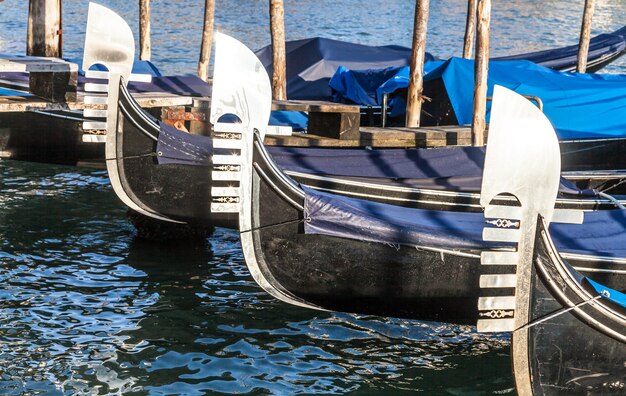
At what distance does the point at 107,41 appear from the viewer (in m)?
8.45

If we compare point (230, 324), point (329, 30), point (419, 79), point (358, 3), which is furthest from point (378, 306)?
point (358, 3)

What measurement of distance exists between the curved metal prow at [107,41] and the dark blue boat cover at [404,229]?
2531mm

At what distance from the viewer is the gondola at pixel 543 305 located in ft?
15.8

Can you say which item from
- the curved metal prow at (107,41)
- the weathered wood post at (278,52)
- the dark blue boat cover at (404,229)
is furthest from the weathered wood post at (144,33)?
the dark blue boat cover at (404,229)

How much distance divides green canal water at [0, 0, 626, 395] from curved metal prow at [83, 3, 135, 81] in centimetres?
157

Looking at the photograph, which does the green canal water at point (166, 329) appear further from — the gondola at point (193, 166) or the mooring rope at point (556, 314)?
the mooring rope at point (556, 314)

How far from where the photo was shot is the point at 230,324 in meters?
7.32

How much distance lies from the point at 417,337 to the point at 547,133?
2.67 m

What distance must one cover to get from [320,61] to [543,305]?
8.73 meters

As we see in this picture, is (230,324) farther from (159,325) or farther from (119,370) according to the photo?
(119,370)

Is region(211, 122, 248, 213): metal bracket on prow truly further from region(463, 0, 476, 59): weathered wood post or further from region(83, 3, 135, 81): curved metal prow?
region(463, 0, 476, 59): weathered wood post

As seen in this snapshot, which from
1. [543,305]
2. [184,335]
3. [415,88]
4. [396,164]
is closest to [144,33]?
[415,88]

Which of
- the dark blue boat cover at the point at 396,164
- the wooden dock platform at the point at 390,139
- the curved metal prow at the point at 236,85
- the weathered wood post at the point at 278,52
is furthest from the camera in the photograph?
the weathered wood post at the point at 278,52

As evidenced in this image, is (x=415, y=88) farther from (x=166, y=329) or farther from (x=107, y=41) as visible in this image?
(x=166, y=329)
